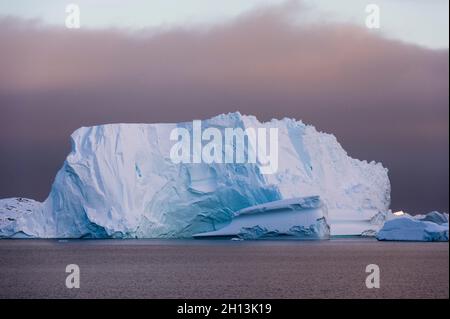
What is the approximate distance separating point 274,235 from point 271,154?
18.1 feet

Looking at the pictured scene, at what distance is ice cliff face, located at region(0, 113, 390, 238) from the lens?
40500mm

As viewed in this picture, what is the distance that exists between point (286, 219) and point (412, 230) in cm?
646

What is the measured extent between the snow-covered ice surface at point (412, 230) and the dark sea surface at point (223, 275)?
3254 millimetres

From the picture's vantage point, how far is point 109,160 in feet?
136

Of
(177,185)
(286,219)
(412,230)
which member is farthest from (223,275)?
(412,230)

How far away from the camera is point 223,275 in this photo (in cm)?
2520

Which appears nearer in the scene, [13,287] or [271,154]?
[13,287]

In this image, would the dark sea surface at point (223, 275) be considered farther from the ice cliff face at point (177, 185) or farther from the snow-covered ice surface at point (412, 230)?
the ice cliff face at point (177, 185)

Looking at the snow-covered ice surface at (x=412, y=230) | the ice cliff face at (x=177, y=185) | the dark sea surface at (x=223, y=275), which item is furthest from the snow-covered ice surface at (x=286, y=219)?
the snow-covered ice surface at (x=412, y=230)

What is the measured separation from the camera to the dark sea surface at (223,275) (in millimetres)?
19805

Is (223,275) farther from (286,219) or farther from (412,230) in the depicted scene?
(412,230)

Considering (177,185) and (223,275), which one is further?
(177,185)
